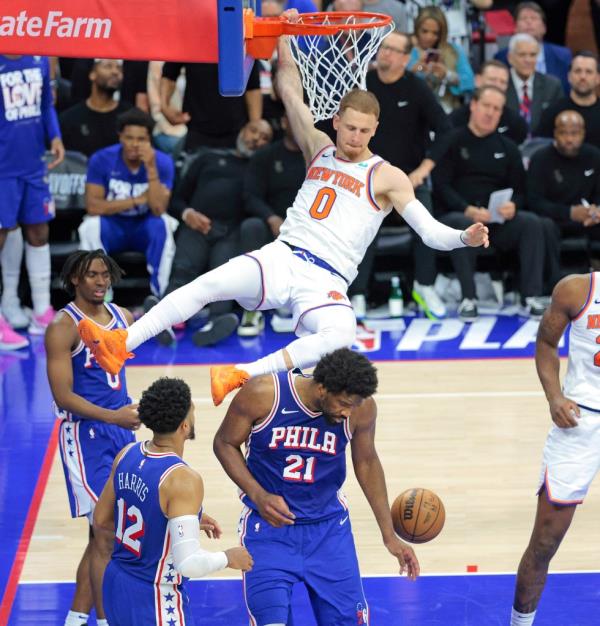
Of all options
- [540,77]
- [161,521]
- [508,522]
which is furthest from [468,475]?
[540,77]

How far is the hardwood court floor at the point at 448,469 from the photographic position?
7695 millimetres

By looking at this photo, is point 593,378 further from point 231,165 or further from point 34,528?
point 231,165

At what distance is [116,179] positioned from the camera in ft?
38.4

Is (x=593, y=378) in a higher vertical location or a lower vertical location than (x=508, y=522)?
higher

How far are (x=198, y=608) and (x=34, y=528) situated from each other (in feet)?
5.09

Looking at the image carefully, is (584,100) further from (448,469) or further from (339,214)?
(339,214)

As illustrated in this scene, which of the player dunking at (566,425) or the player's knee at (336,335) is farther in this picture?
the player's knee at (336,335)

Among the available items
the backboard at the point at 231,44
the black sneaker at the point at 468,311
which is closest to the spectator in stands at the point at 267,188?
the black sneaker at the point at 468,311

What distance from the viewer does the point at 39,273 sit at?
463 inches

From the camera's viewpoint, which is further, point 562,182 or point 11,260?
point 562,182

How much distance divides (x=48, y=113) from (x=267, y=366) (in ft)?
19.9

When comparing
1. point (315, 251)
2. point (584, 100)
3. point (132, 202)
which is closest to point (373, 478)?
point (315, 251)

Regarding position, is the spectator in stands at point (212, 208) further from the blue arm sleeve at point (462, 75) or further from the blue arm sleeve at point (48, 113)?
the blue arm sleeve at point (462, 75)

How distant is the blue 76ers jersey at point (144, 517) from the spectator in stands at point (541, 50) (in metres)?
9.36
